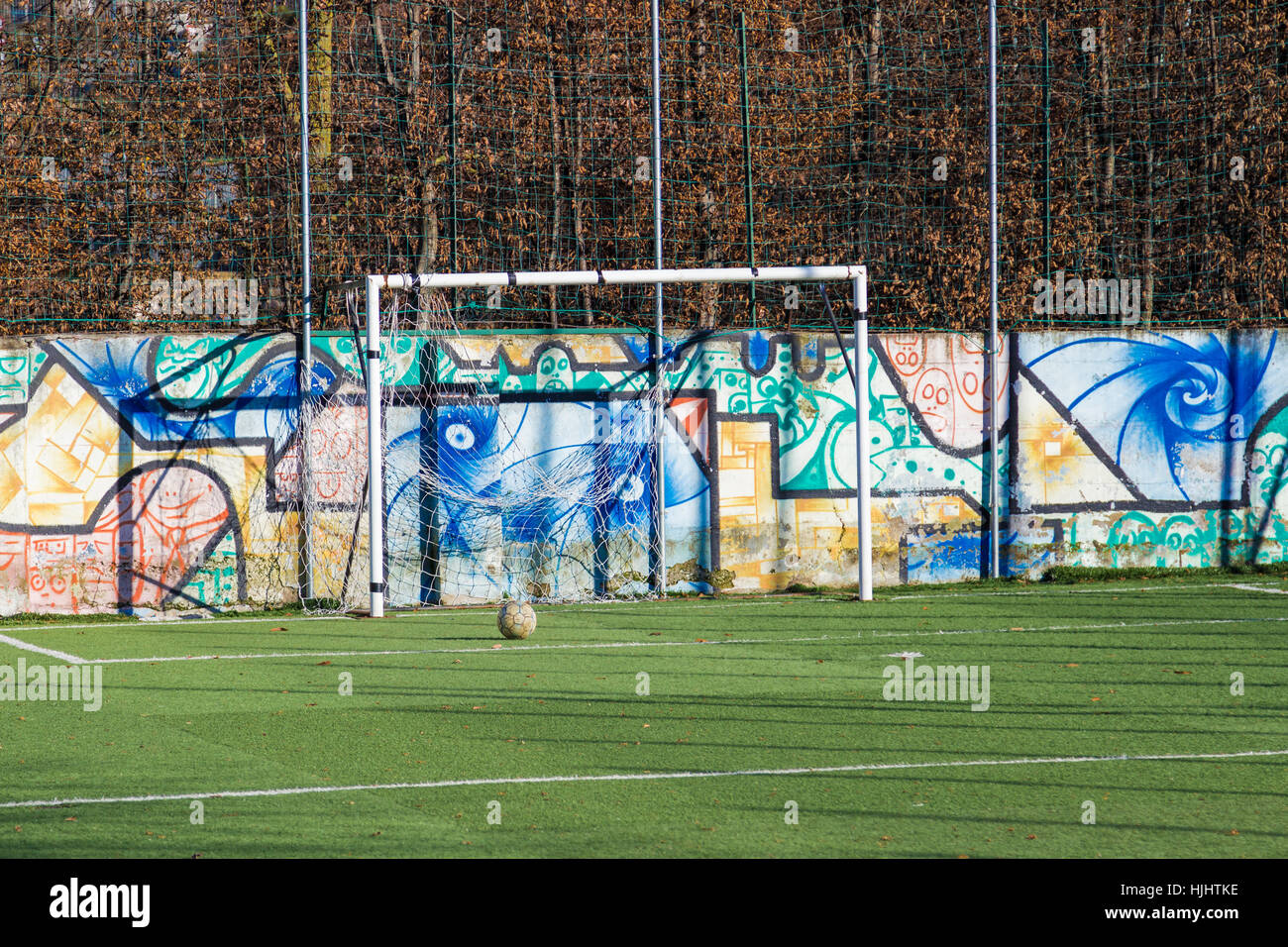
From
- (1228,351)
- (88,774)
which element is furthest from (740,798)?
(1228,351)

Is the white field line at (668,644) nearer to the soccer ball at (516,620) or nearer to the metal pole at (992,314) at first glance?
the soccer ball at (516,620)

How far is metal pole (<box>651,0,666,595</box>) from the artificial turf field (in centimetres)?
165

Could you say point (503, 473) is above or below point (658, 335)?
below

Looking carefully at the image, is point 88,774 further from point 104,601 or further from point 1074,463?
point 1074,463

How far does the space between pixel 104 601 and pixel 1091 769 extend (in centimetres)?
825

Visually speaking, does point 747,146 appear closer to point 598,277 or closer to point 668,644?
point 598,277

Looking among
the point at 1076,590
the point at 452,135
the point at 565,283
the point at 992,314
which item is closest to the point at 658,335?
the point at 565,283

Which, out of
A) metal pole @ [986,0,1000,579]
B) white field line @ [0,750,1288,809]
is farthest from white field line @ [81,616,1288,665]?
white field line @ [0,750,1288,809]

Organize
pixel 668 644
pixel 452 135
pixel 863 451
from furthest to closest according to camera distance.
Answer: pixel 452 135 < pixel 863 451 < pixel 668 644

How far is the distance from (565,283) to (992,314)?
4214 mm

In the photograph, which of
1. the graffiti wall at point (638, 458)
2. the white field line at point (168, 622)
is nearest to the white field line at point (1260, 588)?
the graffiti wall at point (638, 458)

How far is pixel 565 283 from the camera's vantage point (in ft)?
36.7

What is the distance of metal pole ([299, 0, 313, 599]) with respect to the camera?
1149 cm

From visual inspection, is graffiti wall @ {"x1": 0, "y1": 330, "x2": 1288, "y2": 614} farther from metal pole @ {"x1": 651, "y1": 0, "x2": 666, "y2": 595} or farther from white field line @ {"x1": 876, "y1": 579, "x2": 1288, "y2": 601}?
white field line @ {"x1": 876, "y1": 579, "x2": 1288, "y2": 601}
